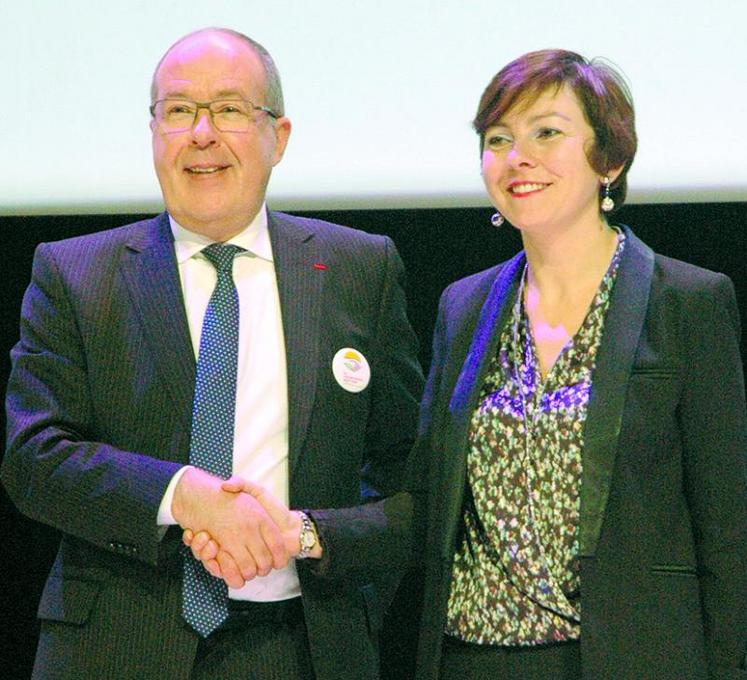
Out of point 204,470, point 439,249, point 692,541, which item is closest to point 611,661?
point 692,541

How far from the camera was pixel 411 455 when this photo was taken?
2.58 m

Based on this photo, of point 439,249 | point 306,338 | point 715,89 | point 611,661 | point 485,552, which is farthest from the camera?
point 439,249

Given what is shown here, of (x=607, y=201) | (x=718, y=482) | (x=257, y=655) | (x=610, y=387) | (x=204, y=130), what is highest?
(x=204, y=130)

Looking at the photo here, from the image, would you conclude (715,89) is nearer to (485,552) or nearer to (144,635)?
(485,552)

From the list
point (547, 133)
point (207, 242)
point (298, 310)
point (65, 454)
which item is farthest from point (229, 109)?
point (65, 454)

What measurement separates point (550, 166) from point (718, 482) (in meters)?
0.62

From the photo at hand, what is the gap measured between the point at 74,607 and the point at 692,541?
1.07 metres

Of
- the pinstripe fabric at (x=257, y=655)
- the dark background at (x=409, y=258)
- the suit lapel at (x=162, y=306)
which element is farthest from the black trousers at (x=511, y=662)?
the dark background at (x=409, y=258)

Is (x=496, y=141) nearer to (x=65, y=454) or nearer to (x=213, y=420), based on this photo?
(x=213, y=420)

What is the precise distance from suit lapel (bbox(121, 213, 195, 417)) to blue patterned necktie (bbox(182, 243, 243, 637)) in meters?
0.03

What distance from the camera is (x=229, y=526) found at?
2291 millimetres

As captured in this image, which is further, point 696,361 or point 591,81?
point 591,81

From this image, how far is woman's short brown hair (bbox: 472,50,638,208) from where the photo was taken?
240cm

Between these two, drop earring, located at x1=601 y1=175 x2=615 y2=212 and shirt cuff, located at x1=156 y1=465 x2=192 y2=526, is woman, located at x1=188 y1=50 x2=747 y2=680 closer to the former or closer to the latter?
drop earring, located at x1=601 y1=175 x2=615 y2=212
